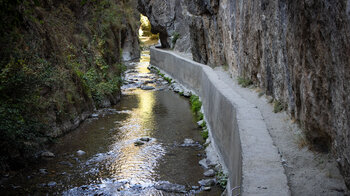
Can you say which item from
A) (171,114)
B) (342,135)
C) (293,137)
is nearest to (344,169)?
(342,135)

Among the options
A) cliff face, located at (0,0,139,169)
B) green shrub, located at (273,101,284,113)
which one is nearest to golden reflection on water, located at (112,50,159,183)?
cliff face, located at (0,0,139,169)

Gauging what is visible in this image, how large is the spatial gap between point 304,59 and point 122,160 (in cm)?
507

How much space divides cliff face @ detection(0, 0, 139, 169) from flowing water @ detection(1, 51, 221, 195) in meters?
0.60

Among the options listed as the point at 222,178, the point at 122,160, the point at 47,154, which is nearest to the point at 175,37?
the point at 122,160

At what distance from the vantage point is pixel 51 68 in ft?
31.9

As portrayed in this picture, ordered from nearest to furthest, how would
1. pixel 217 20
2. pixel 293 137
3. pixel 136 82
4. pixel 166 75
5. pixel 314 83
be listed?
1. pixel 314 83
2. pixel 293 137
3. pixel 217 20
4. pixel 136 82
5. pixel 166 75

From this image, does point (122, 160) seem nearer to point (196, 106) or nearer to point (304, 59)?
point (304, 59)

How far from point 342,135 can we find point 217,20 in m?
12.5

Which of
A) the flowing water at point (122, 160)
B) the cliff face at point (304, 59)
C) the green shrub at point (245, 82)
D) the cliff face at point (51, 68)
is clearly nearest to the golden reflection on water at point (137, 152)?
the flowing water at point (122, 160)

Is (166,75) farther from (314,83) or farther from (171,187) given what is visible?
(314,83)

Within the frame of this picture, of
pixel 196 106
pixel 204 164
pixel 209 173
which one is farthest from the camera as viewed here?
pixel 196 106

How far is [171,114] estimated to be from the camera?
12984mm

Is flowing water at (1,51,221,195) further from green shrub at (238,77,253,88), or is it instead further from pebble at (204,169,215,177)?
green shrub at (238,77,253,88)

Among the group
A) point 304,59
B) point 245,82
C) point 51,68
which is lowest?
Result: point 245,82
